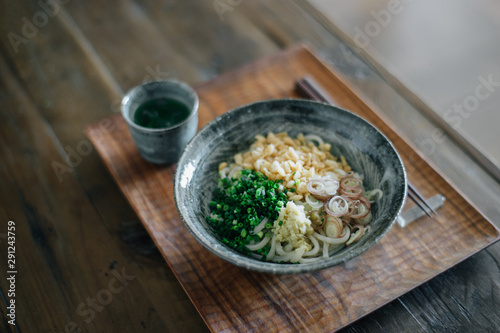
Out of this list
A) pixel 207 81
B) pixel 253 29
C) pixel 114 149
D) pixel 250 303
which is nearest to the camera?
pixel 250 303

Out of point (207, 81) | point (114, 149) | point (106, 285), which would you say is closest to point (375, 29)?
point (207, 81)

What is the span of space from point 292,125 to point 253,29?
1.19m

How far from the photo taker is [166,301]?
6.24 feet

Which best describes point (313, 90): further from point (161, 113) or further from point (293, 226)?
point (293, 226)

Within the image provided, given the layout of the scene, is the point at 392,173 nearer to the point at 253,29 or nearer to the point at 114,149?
the point at 114,149

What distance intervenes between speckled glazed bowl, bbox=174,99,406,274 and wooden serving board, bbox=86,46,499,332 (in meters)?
0.16

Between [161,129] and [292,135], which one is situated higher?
[292,135]

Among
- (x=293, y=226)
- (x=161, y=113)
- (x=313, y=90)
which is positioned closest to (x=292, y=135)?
(x=313, y=90)

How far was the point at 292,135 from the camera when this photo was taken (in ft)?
7.22

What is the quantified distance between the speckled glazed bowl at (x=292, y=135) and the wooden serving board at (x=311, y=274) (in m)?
0.16

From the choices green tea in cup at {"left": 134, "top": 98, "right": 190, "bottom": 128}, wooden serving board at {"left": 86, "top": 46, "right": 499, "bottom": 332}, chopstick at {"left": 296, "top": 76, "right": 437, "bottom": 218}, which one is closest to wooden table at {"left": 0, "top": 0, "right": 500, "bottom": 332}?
wooden serving board at {"left": 86, "top": 46, "right": 499, "bottom": 332}

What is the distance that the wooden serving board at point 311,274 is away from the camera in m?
1.74

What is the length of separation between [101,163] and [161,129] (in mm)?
525

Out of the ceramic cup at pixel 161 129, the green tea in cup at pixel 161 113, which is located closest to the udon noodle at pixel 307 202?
the ceramic cup at pixel 161 129
